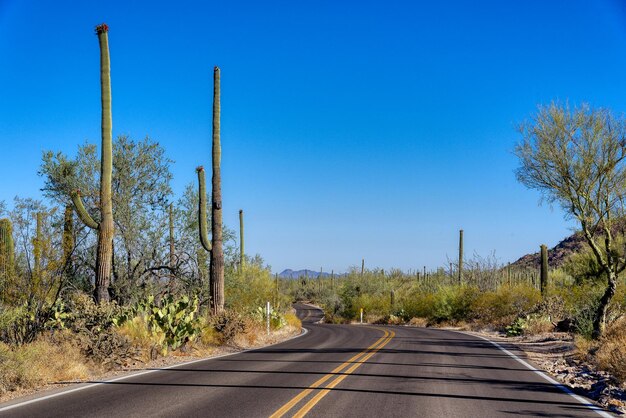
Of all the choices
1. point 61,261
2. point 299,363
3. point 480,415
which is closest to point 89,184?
point 61,261

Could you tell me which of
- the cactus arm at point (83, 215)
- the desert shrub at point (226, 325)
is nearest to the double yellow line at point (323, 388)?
the desert shrub at point (226, 325)

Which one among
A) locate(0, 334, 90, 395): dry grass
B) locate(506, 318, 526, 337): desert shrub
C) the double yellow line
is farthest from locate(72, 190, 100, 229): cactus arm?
locate(506, 318, 526, 337): desert shrub

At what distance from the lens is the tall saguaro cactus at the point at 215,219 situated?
2175 cm

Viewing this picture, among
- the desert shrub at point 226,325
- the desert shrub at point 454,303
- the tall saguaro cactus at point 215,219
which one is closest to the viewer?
the desert shrub at point 226,325

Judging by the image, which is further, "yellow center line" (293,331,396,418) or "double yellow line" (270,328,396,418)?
"double yellow line" (270,328,396,418)

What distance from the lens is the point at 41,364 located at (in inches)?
456

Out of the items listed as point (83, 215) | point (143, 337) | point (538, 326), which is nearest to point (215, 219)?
point (83, 215)

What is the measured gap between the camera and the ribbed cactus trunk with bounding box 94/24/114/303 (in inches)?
665

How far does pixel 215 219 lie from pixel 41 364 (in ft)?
36.4

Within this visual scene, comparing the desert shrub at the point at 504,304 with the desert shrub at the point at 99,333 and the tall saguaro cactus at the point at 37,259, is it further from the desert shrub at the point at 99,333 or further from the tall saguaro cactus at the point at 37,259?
the tall saguaro cactus at the point at 37,259

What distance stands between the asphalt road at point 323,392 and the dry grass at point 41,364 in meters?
1.07

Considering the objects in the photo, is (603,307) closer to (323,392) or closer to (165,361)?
(323,392)

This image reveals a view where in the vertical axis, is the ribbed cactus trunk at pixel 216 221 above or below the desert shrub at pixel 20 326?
above

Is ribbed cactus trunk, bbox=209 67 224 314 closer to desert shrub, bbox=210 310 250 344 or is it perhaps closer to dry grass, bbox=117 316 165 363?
desert shrub, bbox=210 310 250 344
